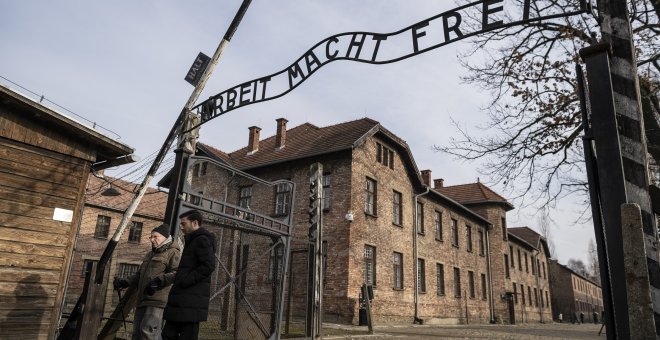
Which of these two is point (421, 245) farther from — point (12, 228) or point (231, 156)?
point (12, 228)

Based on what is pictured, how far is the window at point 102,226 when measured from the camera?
88.1 ft

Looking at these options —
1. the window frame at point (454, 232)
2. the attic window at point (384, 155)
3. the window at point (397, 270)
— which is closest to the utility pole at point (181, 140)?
the attic window at point (384, 155)

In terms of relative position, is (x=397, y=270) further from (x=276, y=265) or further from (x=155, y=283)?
(x=155, y=283)

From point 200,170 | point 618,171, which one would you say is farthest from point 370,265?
point 618,171

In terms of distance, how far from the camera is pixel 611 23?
11.7 ft

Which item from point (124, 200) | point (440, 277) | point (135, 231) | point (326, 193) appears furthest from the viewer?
point (124, 200)

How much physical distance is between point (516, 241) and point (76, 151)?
38.3 m

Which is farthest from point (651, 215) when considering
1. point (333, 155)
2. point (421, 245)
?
point (421, 245)

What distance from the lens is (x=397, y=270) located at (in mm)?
21172

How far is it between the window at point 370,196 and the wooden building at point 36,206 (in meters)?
12.8

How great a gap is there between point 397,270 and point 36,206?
1611cm

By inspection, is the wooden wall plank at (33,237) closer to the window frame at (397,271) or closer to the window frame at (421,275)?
the window frame at (397,271)

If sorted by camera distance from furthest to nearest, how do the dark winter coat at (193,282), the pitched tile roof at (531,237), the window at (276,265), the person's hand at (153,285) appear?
the pitched tile roof at (531,237) < the window at (276,265) < the person's hand at (153,285) < the dark winter coat at (193,282)

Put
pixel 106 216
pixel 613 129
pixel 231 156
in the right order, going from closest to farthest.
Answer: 1. pixel 613 129
2. pixel 231 156
3. pixel 106 216
